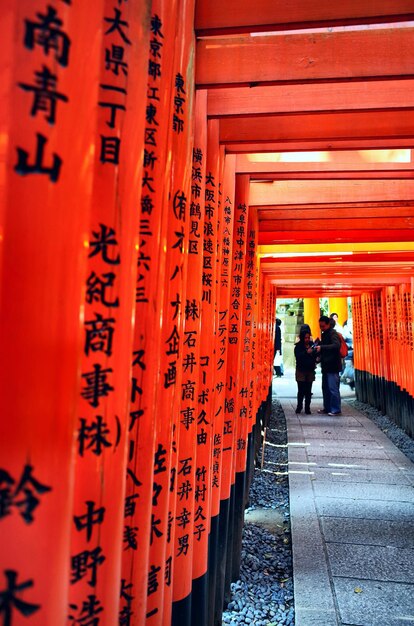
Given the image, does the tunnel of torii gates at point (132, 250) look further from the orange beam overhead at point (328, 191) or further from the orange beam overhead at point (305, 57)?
the orange beam overhead at point (328, 191)

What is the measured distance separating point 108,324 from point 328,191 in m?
4.36

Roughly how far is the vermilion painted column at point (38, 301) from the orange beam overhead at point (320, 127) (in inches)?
105

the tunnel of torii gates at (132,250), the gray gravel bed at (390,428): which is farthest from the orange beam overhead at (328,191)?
the gray gravel bed at (390,428)

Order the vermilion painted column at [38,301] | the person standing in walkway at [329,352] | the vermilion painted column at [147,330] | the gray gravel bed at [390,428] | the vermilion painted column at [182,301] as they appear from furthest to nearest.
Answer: the person standing in walkway at [329,352]
the gray gravel bed at [390,428]
the vermilion painted column at [182,301]
the vermilion painted column at [147,330]
the vermilion painted column at [38,301]

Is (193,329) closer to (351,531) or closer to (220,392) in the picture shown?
(220,392)

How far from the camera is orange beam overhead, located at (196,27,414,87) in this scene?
2.63m

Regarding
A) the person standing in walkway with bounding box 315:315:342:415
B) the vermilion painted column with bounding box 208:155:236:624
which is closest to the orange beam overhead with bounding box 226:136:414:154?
the vermilion painted column with bounding box 208:155:236:624

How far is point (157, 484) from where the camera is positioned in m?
1.99

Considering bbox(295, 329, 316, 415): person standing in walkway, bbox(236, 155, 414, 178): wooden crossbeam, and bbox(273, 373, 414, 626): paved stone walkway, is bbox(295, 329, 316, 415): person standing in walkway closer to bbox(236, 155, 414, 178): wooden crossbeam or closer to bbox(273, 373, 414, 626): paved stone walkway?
bbox(273, 373, 414, 626): paved stone walkway

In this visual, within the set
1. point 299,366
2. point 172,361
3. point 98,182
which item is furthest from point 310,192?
point 299,366

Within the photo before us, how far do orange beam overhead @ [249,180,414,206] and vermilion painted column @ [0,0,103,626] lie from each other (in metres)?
4.43

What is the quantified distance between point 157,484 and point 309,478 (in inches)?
234

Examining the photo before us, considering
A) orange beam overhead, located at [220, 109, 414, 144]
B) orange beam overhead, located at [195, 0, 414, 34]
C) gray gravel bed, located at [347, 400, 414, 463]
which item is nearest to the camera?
orange beam overhead, located at [195, 0, 414, 34]

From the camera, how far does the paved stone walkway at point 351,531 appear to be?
3885mm
